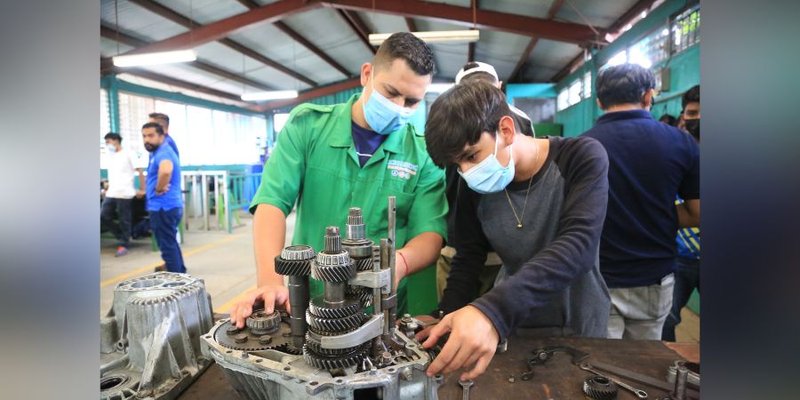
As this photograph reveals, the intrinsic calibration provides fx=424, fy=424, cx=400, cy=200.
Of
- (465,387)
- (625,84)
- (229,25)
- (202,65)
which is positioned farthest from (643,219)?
(202,65)

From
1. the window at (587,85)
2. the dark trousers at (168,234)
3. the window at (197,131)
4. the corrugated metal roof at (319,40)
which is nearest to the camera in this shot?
the dark trousers at (168,234)

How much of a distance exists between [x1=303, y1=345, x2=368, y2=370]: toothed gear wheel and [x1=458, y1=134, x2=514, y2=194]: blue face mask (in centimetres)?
64

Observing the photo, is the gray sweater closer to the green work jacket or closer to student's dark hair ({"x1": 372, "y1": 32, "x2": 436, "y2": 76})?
the green work jacket

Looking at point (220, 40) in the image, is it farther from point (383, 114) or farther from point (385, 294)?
point (385, 294)

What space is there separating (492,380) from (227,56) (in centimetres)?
980

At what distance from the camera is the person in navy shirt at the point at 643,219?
1659 millimetres

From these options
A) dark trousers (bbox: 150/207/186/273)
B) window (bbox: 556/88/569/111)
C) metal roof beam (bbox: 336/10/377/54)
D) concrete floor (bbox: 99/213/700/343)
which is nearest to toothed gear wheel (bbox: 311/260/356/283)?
concrete floor (bbox: 99/213/700/343)

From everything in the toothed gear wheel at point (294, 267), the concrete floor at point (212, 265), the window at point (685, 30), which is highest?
the window at point (685, 30)

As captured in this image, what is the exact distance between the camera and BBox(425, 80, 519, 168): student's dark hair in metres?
1.17

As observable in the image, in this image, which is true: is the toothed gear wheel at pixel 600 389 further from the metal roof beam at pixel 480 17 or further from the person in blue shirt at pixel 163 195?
the metal roof beam at pixel 480 17

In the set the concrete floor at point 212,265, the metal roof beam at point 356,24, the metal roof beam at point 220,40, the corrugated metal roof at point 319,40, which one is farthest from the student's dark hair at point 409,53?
the metal roof beam at point 356,24

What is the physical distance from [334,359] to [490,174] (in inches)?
28.9

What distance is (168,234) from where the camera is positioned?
4199mm

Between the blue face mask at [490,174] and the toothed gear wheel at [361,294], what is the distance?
545 millimetres
